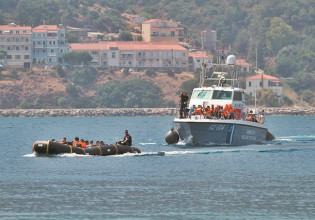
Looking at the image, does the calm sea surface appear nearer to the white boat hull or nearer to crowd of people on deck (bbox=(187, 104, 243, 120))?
the white boat hull

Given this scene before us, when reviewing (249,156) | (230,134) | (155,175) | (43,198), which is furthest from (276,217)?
(230,134)

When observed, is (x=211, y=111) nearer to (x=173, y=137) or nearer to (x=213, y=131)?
(x=213, y=131)

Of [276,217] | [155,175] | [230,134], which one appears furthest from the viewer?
[230,134]

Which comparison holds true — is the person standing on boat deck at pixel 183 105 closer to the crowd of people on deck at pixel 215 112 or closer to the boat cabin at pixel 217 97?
the crowd of people on deck at pixel 215 112

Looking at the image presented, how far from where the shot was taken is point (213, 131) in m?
77.0

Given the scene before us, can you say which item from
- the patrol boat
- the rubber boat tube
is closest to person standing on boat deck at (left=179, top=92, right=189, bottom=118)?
the patrol boat

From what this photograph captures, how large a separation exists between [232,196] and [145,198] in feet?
15.3

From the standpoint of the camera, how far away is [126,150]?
72250 mm

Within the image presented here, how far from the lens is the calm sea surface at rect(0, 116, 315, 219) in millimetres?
47438

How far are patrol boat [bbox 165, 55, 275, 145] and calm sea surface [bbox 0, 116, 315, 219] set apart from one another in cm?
109

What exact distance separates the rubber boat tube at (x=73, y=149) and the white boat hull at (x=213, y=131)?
7.54 metres

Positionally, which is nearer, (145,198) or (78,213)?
(78,213)

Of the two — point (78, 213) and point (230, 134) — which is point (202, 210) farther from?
point (230, 134)

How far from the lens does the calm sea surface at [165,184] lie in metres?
47.4
